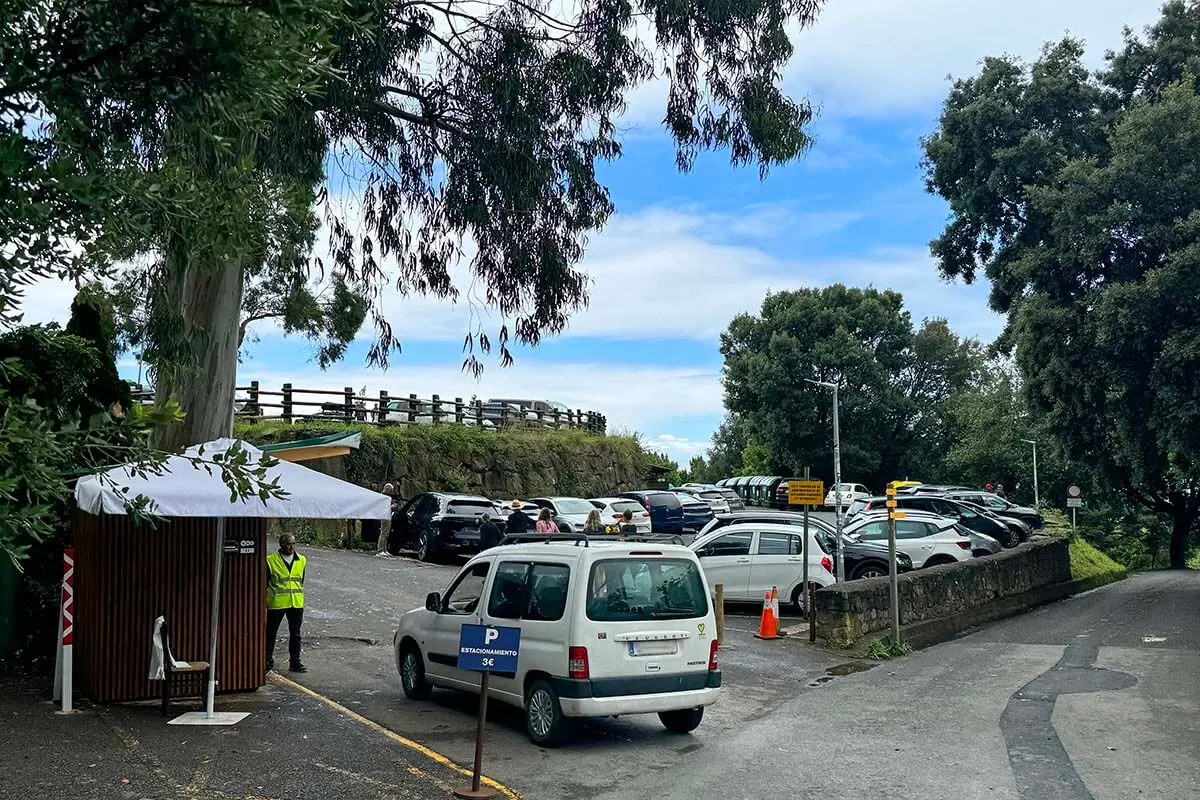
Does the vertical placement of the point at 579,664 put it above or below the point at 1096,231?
below

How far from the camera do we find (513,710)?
11.1 meters

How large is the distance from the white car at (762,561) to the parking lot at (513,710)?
1.84 ft

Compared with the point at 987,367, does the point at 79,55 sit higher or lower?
lower

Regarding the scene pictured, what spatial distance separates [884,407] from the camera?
202 feet

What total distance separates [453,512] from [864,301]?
4271 centimetres

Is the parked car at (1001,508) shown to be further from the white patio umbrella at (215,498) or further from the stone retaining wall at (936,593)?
the white patio umbrella at (215,498)

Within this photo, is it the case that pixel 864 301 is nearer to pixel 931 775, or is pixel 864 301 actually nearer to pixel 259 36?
pixel 931 775

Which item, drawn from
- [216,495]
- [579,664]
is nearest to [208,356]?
[216,495]

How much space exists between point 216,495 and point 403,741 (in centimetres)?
268

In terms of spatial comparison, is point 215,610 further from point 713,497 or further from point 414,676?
point 713,497

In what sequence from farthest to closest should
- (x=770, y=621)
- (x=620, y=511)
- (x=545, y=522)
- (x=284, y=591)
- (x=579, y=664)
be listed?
1. (x=620, y=511)
2. (x=545, y=522)
3. (x=770, y=621)
4. (x=284, y=591)
5. (x=579, y=664)

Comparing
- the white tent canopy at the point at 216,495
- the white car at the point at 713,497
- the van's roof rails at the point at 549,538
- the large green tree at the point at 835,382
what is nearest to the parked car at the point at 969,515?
the white car at the point at 713,497

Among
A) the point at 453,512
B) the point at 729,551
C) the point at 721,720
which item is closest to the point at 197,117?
the point at 721,720

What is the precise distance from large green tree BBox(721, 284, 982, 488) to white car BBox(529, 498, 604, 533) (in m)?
31.8
